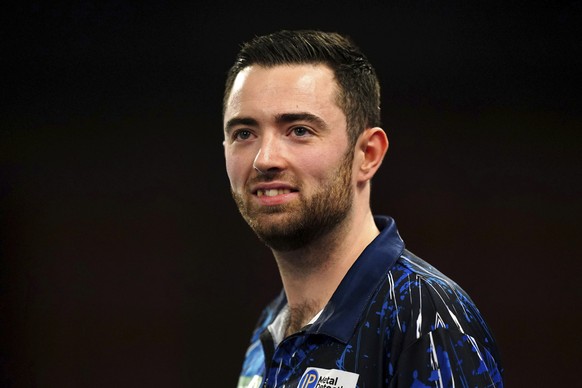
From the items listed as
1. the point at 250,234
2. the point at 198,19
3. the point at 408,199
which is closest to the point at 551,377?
the point at 408,199

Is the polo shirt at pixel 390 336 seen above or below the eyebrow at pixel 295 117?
below

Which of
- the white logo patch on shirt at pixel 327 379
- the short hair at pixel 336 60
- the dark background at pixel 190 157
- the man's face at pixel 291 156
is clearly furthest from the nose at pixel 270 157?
the dark background at pixel 190 157

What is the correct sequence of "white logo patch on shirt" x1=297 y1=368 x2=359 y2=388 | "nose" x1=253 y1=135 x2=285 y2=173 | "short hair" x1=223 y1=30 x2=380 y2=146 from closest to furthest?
"white logo patch on shirt" x1=297 y1=368 x2=359 y2=388 → "nose" x1=253 y1=135 x2=285 y2=173 → "short hair" x1=223 y1=30 x2=380 y2=146

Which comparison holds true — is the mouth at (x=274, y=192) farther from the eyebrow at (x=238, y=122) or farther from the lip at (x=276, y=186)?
the eyebrow at (x=238, y=122)

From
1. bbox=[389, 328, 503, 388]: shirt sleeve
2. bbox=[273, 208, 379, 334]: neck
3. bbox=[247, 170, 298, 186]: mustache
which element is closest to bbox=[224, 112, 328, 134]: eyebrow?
bbox=[247, 170, 298, 186]: mustache

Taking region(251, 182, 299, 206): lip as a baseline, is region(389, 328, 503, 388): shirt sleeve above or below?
below

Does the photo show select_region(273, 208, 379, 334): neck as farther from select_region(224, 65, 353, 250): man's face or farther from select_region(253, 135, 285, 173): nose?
select_region(253, 135, 285, 173): nose

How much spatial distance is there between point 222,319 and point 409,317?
183 cm

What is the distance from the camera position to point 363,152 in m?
1.62

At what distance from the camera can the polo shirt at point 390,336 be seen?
1.27 metres

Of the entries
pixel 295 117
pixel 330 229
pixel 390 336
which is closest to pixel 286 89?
pixel 295 117

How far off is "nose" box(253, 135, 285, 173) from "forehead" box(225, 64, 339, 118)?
0.07 m

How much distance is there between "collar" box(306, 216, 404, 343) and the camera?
143 centimetres

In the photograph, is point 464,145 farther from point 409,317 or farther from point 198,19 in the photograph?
point 409,317
